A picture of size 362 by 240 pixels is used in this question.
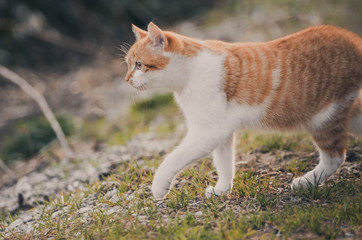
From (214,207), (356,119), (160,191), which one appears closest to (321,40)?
(356,119)

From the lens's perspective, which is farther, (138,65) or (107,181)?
(107,181)

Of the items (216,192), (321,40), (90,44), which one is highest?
(90,44)

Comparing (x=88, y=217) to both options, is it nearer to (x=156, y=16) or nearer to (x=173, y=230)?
(x=173, y=230)

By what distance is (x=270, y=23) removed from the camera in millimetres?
9539

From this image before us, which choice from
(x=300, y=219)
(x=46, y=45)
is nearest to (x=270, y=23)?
(x=46, y=45)

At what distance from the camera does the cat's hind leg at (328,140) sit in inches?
133

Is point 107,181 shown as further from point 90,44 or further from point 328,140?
point 90,44

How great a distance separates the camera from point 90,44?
985 cm

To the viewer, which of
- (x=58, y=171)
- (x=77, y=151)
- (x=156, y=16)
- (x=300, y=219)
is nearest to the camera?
(x=300, y=219)

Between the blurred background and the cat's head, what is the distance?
2.52 meters

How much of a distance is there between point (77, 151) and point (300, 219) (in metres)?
3.99

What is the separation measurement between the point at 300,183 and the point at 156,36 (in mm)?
1837

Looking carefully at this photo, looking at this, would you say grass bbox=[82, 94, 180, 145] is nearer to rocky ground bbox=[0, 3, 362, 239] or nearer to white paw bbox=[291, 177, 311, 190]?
rocky ground bbox=[0, 3, 362, 239]

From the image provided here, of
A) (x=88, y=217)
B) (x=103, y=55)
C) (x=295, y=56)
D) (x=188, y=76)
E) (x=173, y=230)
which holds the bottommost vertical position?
(x=173, y=230)
